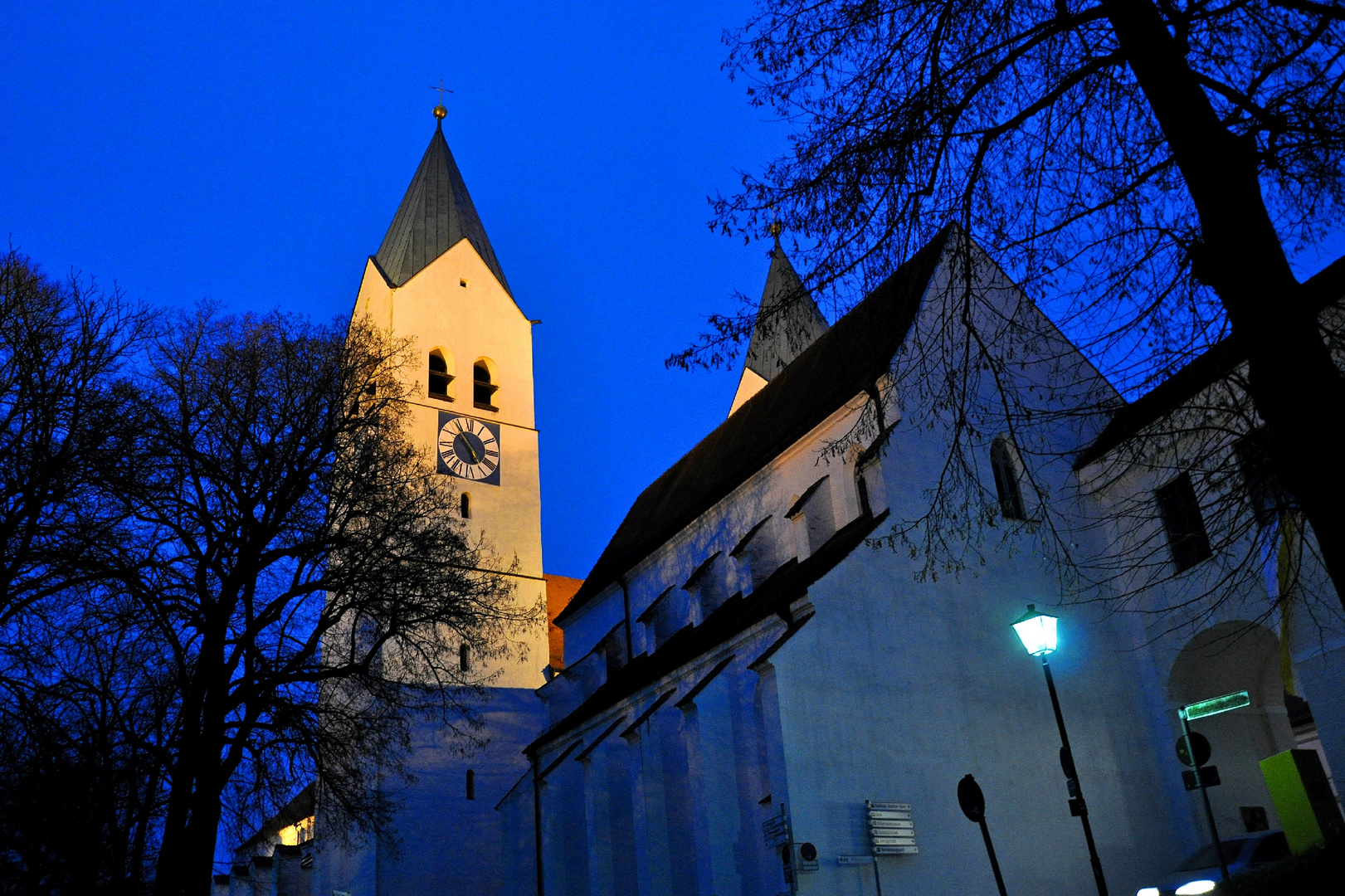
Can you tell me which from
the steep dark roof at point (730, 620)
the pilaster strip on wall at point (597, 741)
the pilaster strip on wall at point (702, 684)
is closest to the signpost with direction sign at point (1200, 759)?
the steep dark roof at point (730, 620)

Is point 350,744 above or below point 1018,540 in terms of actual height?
below

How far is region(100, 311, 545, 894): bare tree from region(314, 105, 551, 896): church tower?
8.65 metres

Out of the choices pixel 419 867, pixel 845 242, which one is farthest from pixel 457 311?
pixel 845 242

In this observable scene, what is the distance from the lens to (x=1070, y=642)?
785 inches

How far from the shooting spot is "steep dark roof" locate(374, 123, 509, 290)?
117 feet

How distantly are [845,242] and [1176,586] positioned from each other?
1432 cm

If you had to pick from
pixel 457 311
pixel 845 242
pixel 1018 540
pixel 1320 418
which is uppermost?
pixel 457 311

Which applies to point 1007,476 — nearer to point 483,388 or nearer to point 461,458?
point 461,458

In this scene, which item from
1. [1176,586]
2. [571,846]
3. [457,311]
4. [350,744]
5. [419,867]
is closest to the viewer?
[350,744]

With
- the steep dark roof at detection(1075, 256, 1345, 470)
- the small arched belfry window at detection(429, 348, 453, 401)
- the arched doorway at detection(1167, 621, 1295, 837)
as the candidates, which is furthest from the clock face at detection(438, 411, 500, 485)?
the steep dark roof at detection(1075, 256, 1345, 470)

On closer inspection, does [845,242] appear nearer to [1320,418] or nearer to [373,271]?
[1320,418]

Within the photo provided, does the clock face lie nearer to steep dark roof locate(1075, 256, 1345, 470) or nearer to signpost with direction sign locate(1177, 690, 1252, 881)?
signpost with direction sign locate(1177, 690, 1252, 881)

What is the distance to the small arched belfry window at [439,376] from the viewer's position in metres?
33.0

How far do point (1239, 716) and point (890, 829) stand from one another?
27.9ft
